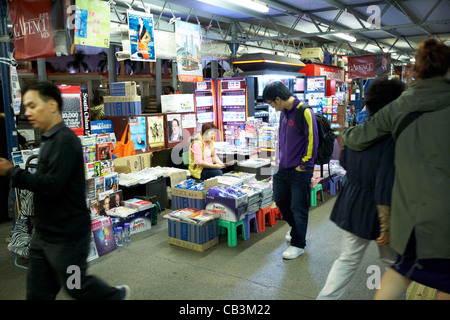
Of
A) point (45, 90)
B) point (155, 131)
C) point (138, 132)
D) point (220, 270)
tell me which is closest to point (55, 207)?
point (45, 90)

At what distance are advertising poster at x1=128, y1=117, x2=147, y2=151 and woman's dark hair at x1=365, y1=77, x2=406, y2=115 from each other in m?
5.08

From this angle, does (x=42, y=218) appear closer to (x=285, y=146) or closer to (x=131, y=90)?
(x=285, y=146)

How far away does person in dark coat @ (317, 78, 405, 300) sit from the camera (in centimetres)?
225

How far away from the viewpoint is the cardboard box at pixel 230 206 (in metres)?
4.56

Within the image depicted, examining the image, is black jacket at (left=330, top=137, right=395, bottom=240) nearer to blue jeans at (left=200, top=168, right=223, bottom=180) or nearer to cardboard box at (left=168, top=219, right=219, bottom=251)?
cardboard box at (left=168, top=219, right=219, bottom=251)

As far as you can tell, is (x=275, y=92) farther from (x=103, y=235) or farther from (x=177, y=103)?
(x=177, y=103)

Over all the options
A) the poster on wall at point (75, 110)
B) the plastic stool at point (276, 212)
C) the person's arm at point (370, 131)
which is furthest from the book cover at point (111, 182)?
the person's arm at point (370, 131)

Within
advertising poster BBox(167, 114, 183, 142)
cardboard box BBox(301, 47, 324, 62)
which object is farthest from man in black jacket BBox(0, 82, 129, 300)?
cardboard box BBox(301, 47, 324, 62)

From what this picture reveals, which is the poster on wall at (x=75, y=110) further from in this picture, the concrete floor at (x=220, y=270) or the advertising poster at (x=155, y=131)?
the advertising poster at (x=155, y=131)

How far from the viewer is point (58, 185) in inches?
84.2

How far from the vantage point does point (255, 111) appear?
988 centimetres

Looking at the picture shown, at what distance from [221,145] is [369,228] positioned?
17.9 ft

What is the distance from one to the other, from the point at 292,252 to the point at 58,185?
2.84 m
